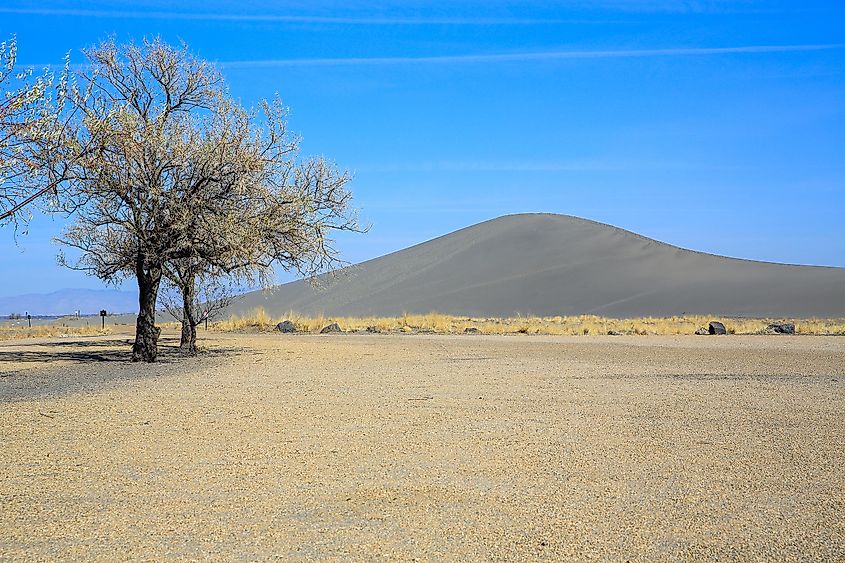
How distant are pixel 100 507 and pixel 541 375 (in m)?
11.7

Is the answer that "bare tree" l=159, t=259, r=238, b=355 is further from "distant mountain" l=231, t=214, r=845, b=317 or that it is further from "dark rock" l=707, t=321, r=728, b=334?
"distant mountain" l=231, t=214, r=845, b=317

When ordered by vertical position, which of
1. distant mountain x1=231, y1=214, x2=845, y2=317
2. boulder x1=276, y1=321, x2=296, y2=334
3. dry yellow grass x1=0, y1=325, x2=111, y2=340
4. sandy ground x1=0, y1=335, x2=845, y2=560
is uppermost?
distant mountain x1=231, y1=214, x2=845, y2=317

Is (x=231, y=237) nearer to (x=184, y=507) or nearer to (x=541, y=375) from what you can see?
(x=541, y=375)

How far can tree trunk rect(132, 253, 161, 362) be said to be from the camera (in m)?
20.7

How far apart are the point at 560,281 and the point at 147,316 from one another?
6635 cm

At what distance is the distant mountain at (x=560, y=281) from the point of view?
70812 millimetres

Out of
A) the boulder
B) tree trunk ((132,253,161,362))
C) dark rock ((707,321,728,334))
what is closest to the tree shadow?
tree trunk ((132,253,161,362))

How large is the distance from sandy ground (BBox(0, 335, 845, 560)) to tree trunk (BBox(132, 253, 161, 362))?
4.34 meters

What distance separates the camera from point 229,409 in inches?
480

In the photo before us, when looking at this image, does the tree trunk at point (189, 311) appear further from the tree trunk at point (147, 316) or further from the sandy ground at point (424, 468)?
the sandy ground at point (424, 468)

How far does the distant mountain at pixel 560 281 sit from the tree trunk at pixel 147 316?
4593 cm

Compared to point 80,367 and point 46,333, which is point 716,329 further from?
point 46,333

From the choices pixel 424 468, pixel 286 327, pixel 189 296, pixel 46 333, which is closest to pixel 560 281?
pixel 286 327

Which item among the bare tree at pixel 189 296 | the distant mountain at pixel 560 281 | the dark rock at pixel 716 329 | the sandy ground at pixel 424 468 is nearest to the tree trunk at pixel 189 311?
the bare tree at pixel 189 296
